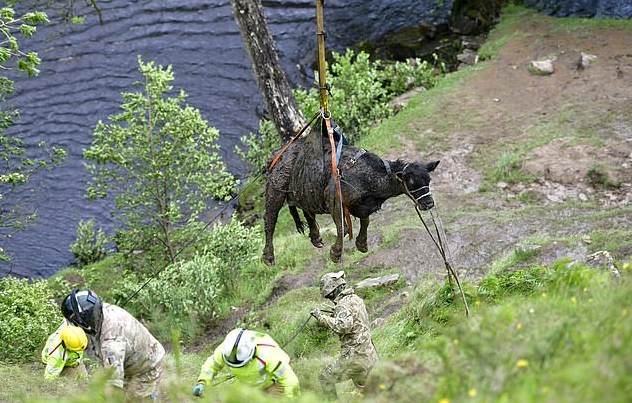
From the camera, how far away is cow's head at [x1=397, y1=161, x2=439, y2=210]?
7.66 m

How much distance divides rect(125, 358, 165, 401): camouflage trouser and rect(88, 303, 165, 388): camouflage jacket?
52 mm

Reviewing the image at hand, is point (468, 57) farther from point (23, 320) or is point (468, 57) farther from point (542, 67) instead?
point (23, 320)

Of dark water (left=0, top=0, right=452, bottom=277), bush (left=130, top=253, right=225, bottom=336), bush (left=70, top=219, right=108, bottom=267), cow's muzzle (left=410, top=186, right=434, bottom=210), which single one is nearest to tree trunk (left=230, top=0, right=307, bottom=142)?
bush (left=130, top=253, right=225, bottom=336)

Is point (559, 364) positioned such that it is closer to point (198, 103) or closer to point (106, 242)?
point (106, 242)

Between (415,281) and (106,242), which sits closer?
(415,281)

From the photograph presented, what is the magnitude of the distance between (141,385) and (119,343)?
3.06 feet

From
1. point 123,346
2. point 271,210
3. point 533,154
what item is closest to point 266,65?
point 533,154

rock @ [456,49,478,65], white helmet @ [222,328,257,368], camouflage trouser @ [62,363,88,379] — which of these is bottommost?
rock @ [456,49,478,65]

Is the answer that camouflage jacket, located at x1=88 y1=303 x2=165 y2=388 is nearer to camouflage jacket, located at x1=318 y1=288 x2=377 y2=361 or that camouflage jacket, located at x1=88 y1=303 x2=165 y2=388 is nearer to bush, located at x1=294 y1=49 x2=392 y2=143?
camouflage jacket, located at x1=318 y1=288 x2=377 y2=361

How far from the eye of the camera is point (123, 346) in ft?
23.0

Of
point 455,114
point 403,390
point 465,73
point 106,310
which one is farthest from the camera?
point 465,73

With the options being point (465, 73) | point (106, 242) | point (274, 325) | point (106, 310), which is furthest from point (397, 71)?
point (106, 310)

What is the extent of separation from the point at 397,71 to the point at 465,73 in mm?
2474

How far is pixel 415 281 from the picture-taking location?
41.0 ft
